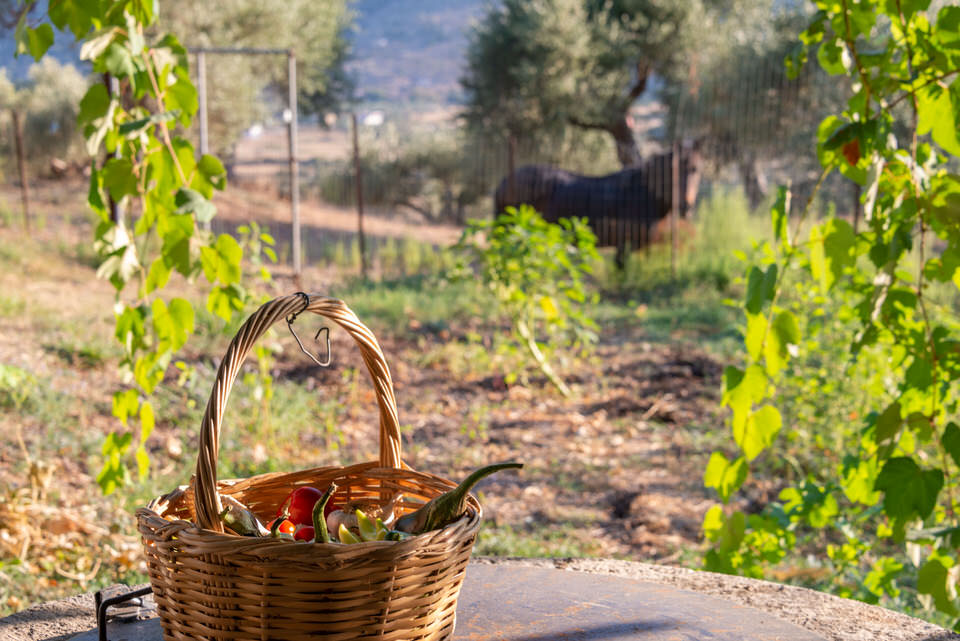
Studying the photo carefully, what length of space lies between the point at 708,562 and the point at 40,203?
10.4 meters

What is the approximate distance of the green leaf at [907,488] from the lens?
56.7 inches

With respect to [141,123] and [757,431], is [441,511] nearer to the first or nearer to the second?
[757,431]

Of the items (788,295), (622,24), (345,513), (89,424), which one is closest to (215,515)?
(345,513)

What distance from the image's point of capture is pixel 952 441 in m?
1.48

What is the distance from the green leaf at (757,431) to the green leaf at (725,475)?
48mm

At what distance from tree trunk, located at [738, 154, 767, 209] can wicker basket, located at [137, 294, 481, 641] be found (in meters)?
12.7

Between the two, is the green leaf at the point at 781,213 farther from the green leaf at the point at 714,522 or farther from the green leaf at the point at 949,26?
the green leaf at the point at 714,522

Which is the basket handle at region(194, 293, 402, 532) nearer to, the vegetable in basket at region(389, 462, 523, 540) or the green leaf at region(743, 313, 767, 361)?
the vegetable in basket at region(389, 462, 523, 540)

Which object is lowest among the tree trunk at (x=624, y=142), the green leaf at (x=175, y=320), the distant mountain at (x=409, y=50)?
the green leaf at (x=175, y=320)

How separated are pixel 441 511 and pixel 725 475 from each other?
697 mm

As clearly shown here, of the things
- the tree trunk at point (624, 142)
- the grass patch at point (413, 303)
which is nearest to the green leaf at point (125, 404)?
the grass patch at point (413, 303)

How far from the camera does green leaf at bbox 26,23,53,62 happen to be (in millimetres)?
1572

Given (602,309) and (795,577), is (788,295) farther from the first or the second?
(795,577)

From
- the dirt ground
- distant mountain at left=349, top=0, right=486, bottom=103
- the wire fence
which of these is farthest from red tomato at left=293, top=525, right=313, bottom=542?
distant mountain at left=349, top=0, right=486, bottom=103
